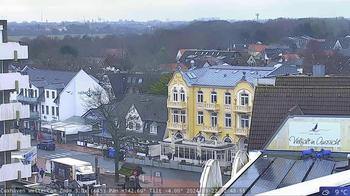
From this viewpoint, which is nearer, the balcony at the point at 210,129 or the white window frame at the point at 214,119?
the balcony at the point at 210,129

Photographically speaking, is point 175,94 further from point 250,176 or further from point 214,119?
point 250,176

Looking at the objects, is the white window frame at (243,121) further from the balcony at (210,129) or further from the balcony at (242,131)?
the balcony at (210,129)

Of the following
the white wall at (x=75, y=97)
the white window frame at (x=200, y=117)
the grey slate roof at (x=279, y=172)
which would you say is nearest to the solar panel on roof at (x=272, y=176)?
the grey slate roof at (x=279, y=172)

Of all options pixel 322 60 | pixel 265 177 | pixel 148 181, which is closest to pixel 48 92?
pixel 148 181

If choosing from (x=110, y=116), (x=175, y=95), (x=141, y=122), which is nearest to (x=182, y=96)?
(x=175, y=95)

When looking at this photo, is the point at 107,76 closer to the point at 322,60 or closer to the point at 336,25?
the point at 322,60

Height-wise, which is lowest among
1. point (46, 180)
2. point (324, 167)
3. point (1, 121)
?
point (46, 180)
